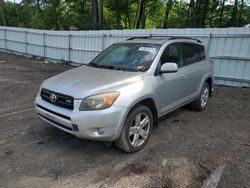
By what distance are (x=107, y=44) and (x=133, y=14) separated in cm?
2051

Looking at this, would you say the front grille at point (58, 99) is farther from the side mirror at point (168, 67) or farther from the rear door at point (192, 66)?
the rear door at point (192, 66)

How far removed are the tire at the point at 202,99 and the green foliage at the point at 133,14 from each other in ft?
51.3

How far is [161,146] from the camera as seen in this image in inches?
170

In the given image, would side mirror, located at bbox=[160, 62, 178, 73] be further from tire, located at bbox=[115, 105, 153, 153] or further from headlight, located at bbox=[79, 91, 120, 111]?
headlight, located at bbox=[79, 91, 120, 111]

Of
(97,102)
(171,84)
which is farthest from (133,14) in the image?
(97,102)

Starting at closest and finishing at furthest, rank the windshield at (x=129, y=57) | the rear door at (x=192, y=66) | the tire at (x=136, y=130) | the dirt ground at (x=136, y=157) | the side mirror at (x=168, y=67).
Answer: the dirt ground at (x=136, y=157) < the tire at (x=136, y=130) < the side mirror at (x=168, y=67) < the windshield at (x=129, y=57) < the rear door at (x=192, y=66)

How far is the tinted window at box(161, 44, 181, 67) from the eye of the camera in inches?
182

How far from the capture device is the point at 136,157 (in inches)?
154

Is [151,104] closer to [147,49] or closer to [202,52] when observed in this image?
[147,49]

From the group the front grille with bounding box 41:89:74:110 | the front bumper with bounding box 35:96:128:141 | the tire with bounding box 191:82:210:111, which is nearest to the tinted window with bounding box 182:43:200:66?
the tire with bounding box 191:82:210:111

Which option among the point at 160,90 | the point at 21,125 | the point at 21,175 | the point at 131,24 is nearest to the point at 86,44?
the point at 21,125

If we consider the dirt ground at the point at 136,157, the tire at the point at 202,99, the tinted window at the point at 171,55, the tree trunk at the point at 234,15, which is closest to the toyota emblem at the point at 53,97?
the dirt ground at the point at 136,157

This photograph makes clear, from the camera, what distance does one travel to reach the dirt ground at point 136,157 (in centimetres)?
332

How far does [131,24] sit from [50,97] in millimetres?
29592
